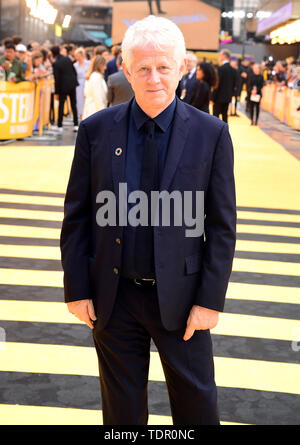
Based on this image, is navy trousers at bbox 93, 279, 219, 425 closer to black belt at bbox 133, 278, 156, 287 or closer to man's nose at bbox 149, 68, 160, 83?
black belt at bbox 133, 278, 156, 287

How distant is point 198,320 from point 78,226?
531 mm

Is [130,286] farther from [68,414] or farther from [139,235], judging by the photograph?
[68,414]

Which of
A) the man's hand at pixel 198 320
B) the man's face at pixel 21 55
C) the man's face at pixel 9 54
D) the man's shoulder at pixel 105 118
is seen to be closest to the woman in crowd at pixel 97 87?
the man's face at pixel 9 54

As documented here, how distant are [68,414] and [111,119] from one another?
174 centimetres

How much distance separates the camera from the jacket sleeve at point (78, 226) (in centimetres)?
228

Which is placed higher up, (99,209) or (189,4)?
(189,4)

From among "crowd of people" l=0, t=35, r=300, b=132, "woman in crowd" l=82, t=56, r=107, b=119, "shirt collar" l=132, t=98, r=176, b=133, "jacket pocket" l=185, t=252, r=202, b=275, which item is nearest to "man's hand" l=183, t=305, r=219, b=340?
"jacket pocket" l=185, t=252, r=202, b=275

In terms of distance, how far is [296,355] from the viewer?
4.29m

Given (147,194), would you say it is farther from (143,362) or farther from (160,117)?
(143,362)

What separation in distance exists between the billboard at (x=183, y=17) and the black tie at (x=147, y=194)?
36.9 meters

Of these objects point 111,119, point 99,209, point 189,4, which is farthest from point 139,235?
point 189,4

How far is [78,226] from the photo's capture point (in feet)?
7.59

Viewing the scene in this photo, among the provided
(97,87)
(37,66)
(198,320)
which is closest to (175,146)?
(198,320)

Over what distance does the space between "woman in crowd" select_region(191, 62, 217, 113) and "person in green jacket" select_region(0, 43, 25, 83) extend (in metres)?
3.96
